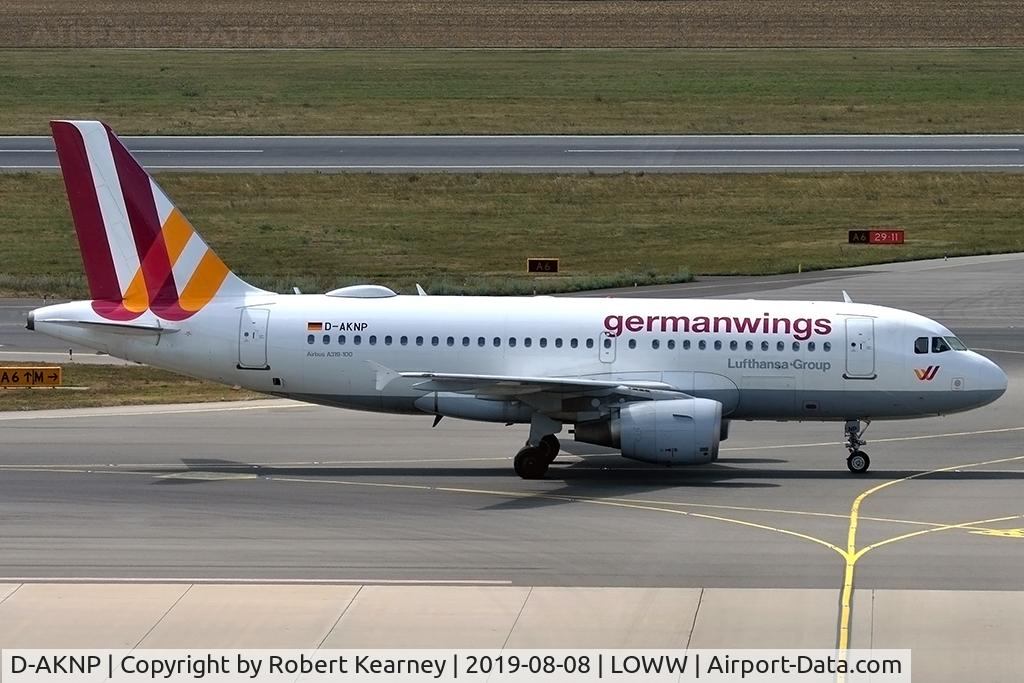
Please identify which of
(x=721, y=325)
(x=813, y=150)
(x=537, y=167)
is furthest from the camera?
(x=813, y=150)

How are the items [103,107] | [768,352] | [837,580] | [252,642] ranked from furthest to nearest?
[103,107], [768,352], [837,580], [252,642]

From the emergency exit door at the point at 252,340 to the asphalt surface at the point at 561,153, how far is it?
167ft

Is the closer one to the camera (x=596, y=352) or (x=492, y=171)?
(x=596, y=352)

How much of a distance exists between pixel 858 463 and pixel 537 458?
741cm

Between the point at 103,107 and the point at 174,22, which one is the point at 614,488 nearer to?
the point at 103,107

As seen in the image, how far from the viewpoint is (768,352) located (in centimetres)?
3622

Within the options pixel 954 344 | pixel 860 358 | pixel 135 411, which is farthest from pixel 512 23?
pixel 860 358

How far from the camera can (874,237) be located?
74.1m

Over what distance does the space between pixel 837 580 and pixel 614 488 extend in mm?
8794

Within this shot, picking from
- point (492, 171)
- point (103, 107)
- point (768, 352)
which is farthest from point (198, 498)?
point (103, 107)

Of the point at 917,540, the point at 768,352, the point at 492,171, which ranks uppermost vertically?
the point at 492,171

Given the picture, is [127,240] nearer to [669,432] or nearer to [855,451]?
[669,432]

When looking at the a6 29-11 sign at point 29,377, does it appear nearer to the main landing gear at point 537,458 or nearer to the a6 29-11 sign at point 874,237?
the main landing gear at point 537,458

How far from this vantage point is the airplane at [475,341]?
36219 mm
